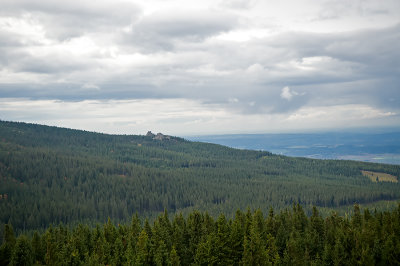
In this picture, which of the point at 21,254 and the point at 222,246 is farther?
the point at 21,254

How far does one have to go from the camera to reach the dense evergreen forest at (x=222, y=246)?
51688mm

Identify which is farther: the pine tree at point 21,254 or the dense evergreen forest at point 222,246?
the pine tree at point 21,254

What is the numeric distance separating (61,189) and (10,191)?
28818 mm

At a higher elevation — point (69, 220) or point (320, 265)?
point (320, 265)

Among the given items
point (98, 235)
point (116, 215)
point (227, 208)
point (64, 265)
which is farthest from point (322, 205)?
point (64, 265)

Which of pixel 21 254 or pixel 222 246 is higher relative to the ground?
pixel 222 246

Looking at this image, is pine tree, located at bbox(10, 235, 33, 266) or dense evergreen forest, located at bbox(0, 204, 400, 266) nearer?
dense evergreen forest, located at bbox(0, 204, 400, 266)

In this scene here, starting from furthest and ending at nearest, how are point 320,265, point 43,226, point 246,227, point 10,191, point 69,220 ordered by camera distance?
point 10,191 → point 69,220 → point 43,226 → point 246,227 → point 320,265

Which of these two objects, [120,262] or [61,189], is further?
[61,189]

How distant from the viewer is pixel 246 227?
65.6m

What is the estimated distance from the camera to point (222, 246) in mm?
52625

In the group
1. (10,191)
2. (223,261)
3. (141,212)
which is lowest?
(141,212)

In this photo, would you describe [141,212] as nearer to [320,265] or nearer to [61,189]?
[61,189]

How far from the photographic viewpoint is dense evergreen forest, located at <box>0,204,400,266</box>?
170 feet
